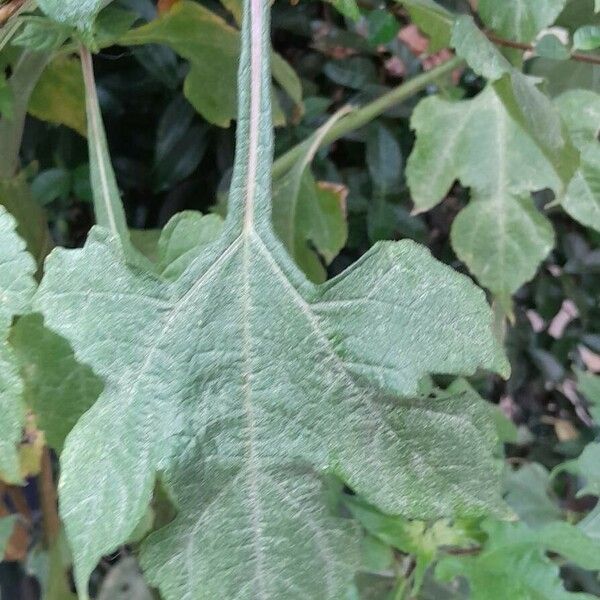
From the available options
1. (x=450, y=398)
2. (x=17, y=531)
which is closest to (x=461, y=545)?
(x=450, y=398)

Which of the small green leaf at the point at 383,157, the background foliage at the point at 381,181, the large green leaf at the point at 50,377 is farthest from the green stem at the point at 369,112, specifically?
the large green leaf at the point at 50,377

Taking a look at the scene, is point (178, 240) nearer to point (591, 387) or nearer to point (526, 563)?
point (526, 563)

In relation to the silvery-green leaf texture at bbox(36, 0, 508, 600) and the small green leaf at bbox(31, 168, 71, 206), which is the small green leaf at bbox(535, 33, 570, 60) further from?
the small green leaf at bbox(31, 168, 71, 206)

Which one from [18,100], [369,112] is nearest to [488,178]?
[369,112]

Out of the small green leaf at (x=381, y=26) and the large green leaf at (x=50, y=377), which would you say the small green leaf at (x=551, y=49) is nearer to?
the small green leaf at (x=381, y=26)

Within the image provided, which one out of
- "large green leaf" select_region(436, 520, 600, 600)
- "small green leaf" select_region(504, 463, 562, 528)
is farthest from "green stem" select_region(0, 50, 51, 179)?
"small green leaf" select_region(504, 463, 562, 528)
